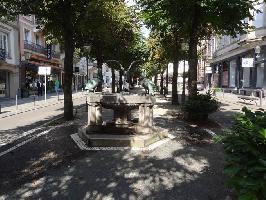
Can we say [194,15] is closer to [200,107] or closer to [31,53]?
[200,107]

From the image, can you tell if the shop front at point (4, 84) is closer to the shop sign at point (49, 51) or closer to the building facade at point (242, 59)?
the shop sign at point (49, 51)

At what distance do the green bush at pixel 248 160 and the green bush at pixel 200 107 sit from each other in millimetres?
10566

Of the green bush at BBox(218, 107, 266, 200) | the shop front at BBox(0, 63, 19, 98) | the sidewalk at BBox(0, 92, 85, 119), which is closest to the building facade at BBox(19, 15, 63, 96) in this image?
the shop front at BBox(0, 63, 19, 98)

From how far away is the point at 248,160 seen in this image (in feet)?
14.4

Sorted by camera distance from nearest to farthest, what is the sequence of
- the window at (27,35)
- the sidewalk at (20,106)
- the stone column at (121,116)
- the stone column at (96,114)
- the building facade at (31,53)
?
the stone column at (96,114)
the stone column at (121,116)
the sidewalk at (20,106)
the building facade at (31,53)
the window at (27,35)

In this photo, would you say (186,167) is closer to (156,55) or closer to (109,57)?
(156,55)

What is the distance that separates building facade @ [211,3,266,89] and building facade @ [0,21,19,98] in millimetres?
18455

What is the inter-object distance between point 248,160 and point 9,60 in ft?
114

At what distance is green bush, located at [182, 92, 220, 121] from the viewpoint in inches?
614

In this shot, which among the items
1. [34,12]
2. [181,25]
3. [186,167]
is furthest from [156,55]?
[186,167]

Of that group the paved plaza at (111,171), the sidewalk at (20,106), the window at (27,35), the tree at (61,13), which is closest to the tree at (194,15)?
the tree at (61,13)

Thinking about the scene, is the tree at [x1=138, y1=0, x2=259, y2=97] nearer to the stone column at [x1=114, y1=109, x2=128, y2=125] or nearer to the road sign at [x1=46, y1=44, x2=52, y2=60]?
the stone column at [x1=114, y1=109, x2=128, y2=125]

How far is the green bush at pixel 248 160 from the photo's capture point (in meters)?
4.11

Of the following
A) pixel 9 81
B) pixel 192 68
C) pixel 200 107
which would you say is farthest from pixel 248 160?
pixel 9 81
